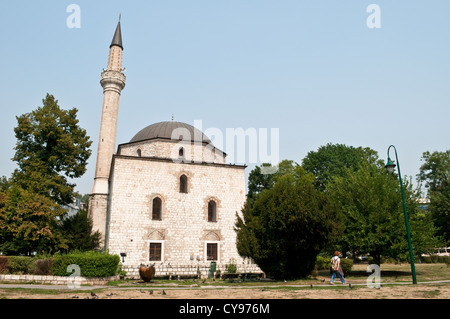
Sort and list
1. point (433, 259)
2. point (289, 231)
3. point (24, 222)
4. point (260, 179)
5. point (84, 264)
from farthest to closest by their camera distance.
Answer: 1. point (260, 179)
2. point (433, 259)
3. point (24, 222)
4. point (289, 231)
5. point (84, 264)

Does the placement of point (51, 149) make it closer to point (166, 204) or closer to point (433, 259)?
point (166, 204)

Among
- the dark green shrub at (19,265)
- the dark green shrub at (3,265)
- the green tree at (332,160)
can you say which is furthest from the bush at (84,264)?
the green tree at (332,160)

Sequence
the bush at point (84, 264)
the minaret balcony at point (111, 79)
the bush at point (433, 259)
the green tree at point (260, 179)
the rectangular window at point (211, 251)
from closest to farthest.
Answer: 1. the bush at point (84, 264)
2. the rectangular window at point (211, 251)
3. the minaret balcony at point (111, 79)
4. the bush at point (433, 259)
5. the green tree at point (260, 179)

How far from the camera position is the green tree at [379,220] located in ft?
59.9

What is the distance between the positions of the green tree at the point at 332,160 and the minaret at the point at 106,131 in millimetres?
23658

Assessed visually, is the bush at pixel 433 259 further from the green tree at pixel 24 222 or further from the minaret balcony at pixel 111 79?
A: the minaret balcony at pixel 111 79

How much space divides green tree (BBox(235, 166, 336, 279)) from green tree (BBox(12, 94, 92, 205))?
14.0 metres

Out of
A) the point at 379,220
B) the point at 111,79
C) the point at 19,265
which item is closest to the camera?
the point at 19,265

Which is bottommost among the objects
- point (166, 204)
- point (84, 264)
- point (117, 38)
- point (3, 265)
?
point (3, 265)

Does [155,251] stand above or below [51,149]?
below

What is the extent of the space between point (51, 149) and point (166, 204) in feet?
31.2

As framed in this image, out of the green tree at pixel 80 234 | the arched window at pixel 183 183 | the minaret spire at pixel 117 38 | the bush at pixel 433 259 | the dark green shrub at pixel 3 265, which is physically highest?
the minaret spire at pixel 117 38

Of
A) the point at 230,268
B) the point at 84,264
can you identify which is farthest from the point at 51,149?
the point at 230,268

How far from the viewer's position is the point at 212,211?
79.4 ft
